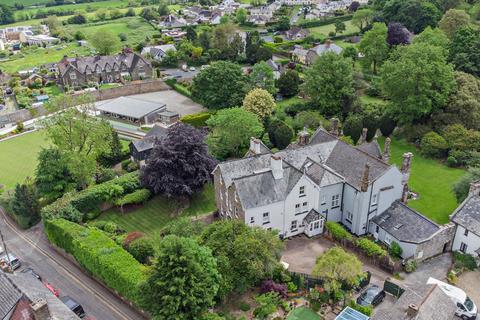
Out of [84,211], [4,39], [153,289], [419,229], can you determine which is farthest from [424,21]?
[4,39]

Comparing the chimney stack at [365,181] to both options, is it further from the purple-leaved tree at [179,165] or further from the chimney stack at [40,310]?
the chimney stack at [40,310]

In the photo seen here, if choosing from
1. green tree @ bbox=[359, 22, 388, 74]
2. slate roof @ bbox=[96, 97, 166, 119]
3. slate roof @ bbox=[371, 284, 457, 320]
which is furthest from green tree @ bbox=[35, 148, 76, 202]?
green tree @ bbox=[359, 22, 388, 74]

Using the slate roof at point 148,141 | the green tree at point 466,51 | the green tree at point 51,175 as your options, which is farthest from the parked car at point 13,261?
the green tree at point 466,51

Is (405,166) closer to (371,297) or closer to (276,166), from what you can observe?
(276,166)

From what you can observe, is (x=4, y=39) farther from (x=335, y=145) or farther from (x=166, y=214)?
(x=335, y=145)

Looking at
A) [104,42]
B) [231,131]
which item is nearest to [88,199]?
[231,131]

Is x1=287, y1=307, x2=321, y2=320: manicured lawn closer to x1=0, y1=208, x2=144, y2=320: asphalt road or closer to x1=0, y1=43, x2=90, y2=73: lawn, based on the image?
x1=0, y1=208, x2=144, y2=320: asphalt road
